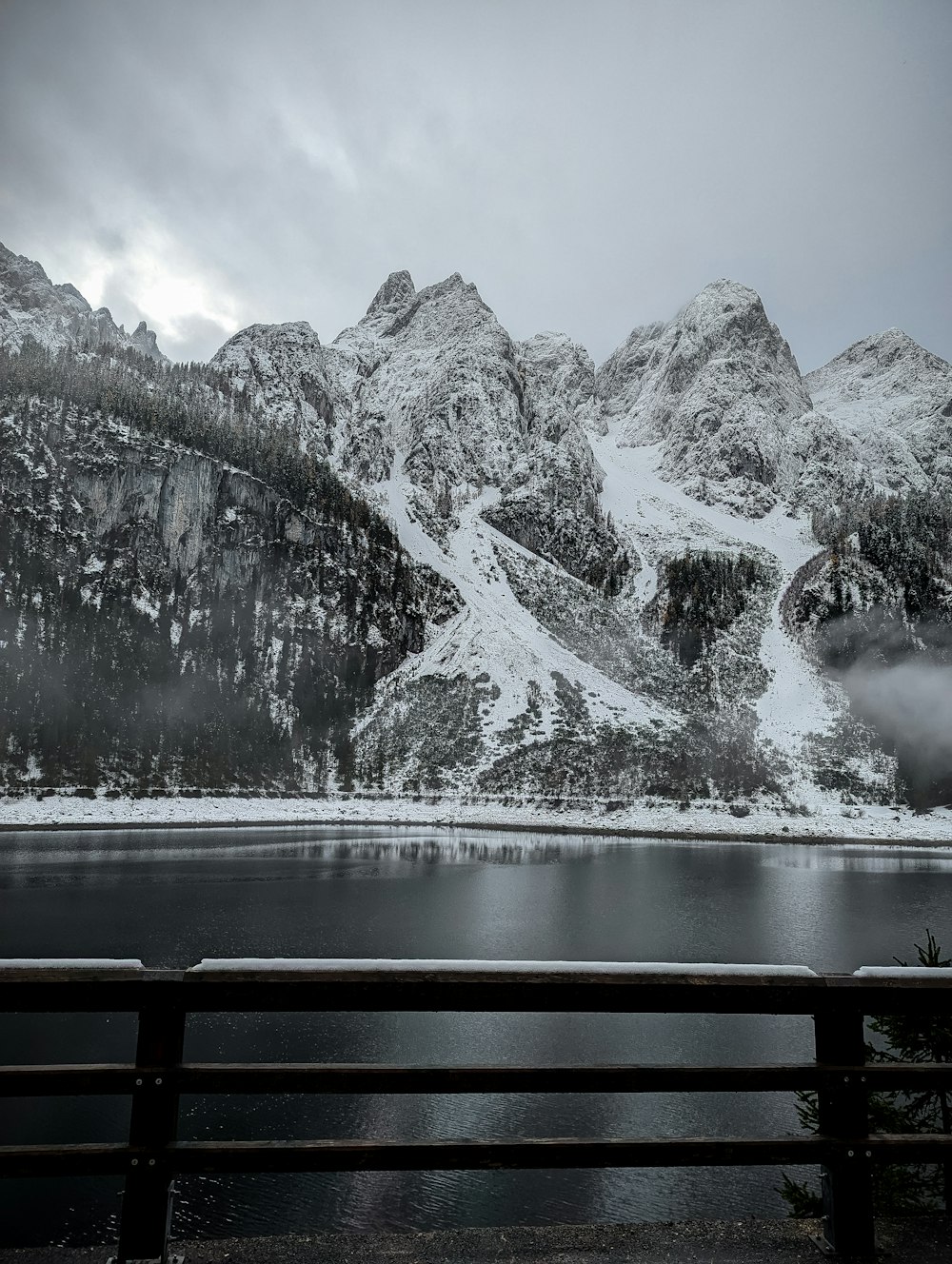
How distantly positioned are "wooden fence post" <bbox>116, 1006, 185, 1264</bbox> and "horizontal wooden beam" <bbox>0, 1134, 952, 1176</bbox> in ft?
0.14

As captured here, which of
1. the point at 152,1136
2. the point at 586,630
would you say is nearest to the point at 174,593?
the point at 586,630

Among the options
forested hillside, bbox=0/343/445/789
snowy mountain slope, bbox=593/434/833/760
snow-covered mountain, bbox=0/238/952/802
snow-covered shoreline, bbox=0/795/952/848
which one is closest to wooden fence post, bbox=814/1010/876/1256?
snow-covered shoreline, bbox=0/795/952/848

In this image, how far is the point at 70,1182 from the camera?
38.1 ft

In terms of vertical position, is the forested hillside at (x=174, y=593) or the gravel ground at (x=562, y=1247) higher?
the forested hillside at (x=174, y=593)

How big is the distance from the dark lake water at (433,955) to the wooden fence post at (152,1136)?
862 cm

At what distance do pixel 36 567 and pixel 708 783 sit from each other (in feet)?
421

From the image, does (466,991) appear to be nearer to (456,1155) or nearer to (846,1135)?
(456,1155)

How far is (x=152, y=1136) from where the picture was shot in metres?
3.59

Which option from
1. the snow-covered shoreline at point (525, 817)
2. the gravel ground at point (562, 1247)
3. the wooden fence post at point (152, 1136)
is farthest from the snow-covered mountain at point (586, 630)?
the wooden fence post at point (152, 1136)

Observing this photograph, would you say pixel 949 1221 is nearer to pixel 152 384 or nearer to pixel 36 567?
pixel 36 567

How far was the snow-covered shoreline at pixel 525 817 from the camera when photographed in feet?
329

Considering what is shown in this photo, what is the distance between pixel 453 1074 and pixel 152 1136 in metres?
1.55

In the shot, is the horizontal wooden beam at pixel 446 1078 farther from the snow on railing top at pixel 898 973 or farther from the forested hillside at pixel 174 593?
the forested hillside at pixel 174 593

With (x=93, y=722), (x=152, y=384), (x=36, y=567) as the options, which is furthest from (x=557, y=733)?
(x=152, y=384)
